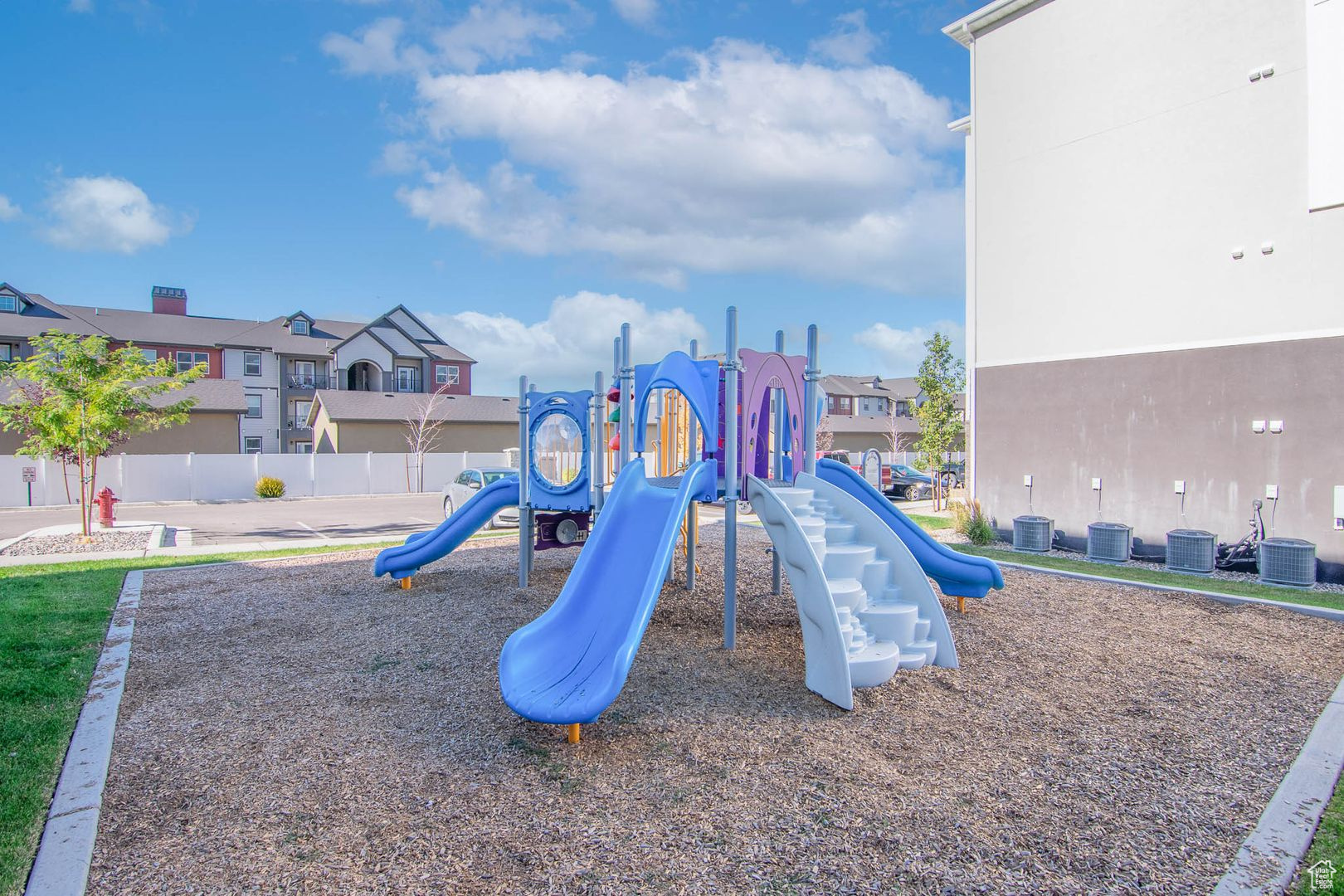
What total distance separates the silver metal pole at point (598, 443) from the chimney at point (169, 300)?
4401cm

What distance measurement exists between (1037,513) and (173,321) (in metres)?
44.2

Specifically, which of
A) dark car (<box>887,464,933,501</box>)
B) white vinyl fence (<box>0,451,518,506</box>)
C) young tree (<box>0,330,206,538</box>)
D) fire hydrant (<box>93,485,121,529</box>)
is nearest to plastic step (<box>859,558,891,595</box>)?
young tree (<box>0,330,206,538</box>)

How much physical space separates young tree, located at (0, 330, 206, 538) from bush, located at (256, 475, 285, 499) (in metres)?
12.8

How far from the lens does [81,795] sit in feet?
13.5

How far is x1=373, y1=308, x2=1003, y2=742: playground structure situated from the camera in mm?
5523

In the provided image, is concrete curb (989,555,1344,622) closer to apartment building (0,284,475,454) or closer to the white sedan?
the white sedan

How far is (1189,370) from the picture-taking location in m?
12.7

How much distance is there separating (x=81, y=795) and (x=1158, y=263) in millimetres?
15975

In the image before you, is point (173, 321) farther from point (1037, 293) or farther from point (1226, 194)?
point (1226, 194)

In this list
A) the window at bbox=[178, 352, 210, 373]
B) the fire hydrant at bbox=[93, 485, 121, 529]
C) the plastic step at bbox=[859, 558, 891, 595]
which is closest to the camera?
the plastic step at bbox=[859, 558, 891, 595]

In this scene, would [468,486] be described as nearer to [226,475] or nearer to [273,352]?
[226,475]

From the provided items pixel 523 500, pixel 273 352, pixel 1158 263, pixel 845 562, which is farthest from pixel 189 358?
pixel 1158 263

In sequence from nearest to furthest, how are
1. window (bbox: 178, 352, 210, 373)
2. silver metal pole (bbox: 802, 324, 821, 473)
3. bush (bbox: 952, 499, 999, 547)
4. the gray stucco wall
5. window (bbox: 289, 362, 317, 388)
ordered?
1. silver metal pole (bbox: 802, 324, 821, 473)
2. the gray stucco wall
3. bush (bbox: 952, 499, 999, 547)
4. window (bbox: 178, 352, 210, 373)
5. window (bbox: 289, 362, 317, 388)

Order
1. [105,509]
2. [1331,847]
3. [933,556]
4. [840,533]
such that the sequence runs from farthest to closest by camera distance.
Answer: [105,509] < [933,556] < [840,533] < [1331,847]
